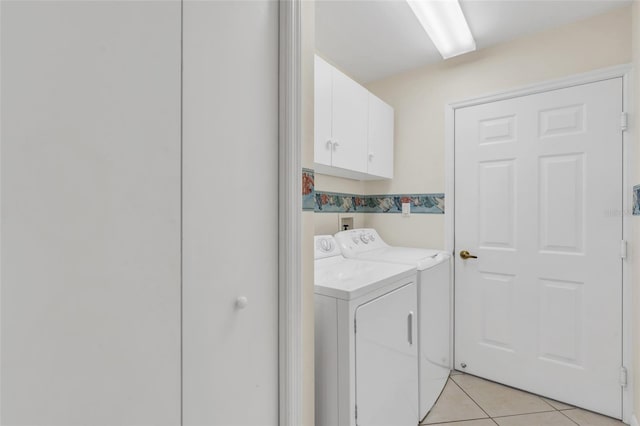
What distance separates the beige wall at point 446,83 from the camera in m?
1.91

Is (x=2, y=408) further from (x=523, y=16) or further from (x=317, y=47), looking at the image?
(x=523, y=16)

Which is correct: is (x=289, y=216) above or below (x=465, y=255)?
above

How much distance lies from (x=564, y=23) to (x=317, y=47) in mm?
1674

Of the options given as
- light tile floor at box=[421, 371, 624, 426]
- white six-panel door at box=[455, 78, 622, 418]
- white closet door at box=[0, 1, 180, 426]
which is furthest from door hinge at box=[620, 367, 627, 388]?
white closet door at box=[0, 1, 180, 426]

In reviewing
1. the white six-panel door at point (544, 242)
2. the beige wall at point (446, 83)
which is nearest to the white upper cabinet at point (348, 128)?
the beige wall at point (446, 83)

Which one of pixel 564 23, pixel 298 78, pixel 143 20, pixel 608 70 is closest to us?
Result: pixel 143 20

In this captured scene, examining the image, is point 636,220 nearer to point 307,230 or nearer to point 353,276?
point 353,276

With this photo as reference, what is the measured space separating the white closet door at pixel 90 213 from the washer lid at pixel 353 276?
24.8 inches

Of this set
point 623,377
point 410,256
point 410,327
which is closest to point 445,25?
point 410,256

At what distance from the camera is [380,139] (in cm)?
246

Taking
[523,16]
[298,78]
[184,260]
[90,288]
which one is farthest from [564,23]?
[90,288]

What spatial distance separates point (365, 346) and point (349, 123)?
143 cm

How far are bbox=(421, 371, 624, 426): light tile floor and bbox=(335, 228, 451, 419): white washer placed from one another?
0.09 meters

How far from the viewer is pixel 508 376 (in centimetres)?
218
